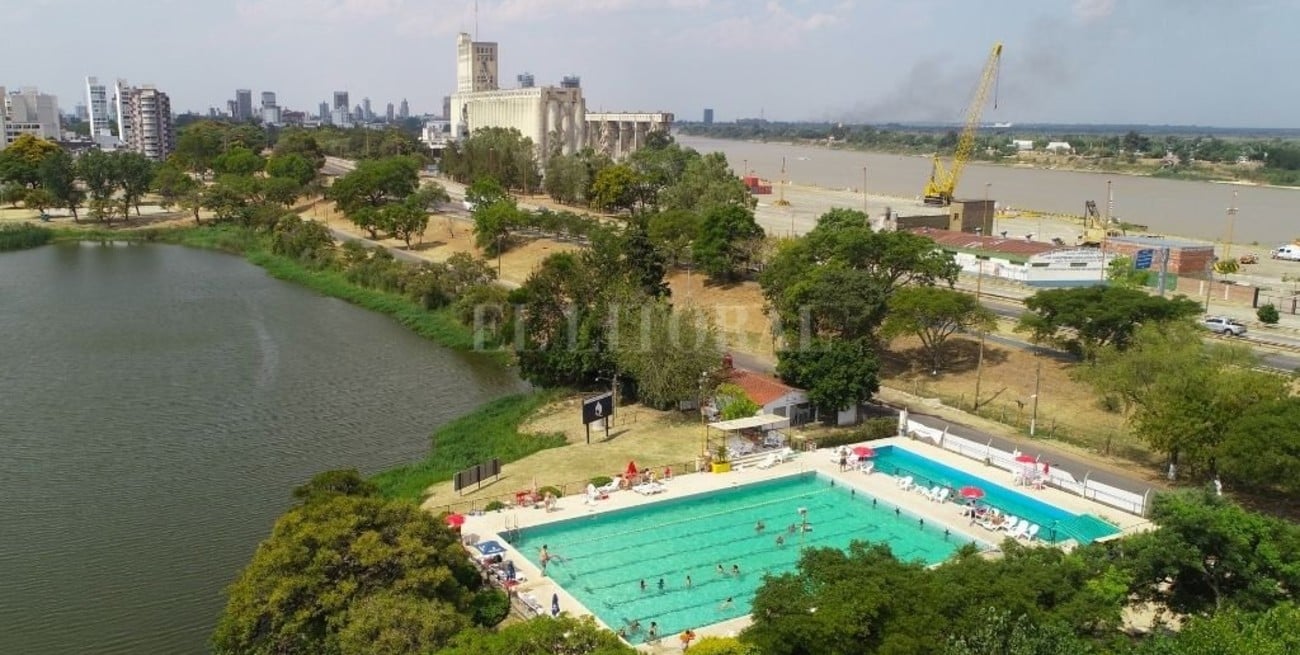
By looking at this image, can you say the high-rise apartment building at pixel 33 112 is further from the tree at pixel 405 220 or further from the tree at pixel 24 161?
the tree at pixel 405 220

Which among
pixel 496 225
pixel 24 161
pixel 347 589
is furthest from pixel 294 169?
pixel 347 589

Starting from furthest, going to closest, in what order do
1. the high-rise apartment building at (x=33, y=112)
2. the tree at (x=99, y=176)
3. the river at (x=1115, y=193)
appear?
the high-rise apartment building at (x=33, y=112), the river at (x=1115, y=193), the tree at (x=99, y=176)

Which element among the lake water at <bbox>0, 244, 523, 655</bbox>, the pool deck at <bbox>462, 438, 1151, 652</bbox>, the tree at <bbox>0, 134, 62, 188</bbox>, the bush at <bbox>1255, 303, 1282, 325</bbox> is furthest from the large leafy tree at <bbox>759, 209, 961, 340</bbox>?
the tree at <bbox>0, 134, 62, 188</bbox>

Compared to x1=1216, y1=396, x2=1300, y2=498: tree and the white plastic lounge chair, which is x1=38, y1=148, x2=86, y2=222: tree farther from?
x1=1216, y1=396, x2=1300, y2=498: tree

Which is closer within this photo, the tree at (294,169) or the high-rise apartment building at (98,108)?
the tree at (294,169)

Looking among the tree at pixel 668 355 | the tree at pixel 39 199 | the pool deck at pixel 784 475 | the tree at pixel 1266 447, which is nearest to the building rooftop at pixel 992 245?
the tree at pixel 668 355
